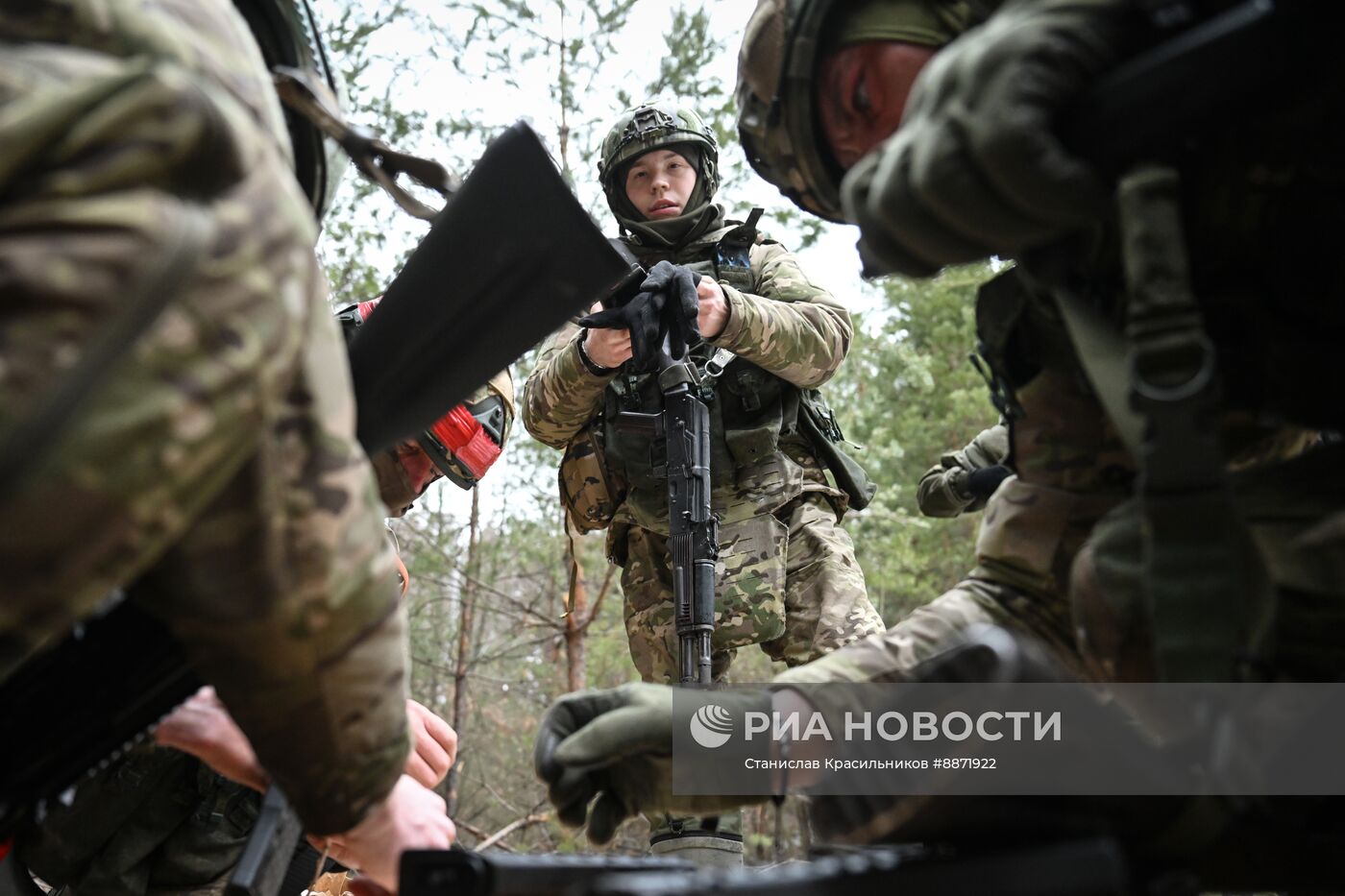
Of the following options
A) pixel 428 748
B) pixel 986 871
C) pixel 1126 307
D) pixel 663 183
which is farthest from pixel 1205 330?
pixel 663 183

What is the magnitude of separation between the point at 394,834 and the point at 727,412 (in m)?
3.12

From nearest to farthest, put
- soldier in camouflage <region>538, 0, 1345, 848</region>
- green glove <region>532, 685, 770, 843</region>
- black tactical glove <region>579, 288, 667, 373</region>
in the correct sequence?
soldier in camouflage <region>538, 0, 1345, 848</region> < green glove <region>532, 685, 770, 843</region> < black tactical glove <region>579, 288, 667, 373</region>

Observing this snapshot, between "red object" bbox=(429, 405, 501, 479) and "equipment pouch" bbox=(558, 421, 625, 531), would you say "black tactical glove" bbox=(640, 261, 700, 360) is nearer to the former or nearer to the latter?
"equipment pouch" bbox=(558, 421, 625, 531)

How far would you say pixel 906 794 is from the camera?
1267 mm

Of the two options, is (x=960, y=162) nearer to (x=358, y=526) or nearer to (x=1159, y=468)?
(x=1159, y=468)

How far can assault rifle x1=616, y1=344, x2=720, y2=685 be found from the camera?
13.7 ft

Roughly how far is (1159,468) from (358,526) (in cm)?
93

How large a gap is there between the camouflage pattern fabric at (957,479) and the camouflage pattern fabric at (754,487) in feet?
1.24

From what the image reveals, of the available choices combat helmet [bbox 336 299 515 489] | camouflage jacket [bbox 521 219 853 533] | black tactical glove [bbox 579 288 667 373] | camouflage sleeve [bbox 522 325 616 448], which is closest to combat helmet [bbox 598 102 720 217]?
camouflage jacket [bbox 521 219 853 533]

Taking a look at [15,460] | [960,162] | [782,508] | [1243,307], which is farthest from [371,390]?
[782,508]

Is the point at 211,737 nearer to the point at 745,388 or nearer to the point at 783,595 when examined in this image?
the point at 783,595

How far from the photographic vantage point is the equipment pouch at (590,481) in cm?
486

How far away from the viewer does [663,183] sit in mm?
5004

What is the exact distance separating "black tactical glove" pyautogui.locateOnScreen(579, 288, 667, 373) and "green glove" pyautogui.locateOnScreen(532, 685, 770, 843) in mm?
2732
